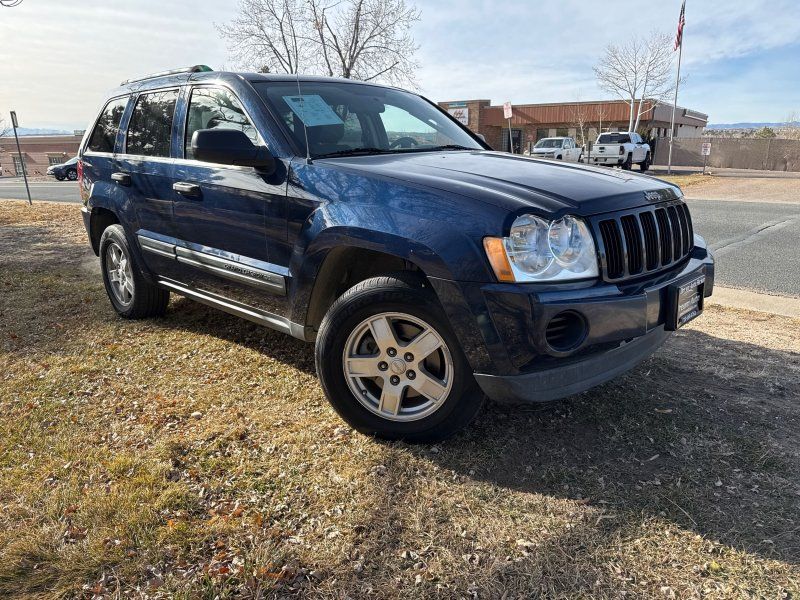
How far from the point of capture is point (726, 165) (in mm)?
38406

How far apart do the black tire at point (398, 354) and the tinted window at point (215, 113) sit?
1.20m

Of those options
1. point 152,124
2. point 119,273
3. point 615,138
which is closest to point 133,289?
point 119,273

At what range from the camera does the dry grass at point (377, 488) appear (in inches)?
80.9

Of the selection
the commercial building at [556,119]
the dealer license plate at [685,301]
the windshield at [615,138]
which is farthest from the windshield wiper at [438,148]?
the commercial building at [556,119]

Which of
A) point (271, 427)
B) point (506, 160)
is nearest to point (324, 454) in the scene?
point (271, 427)

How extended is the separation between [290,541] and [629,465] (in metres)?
1.56

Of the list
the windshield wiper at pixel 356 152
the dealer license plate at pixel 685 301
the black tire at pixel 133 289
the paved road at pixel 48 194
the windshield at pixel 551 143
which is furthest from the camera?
the windshield at pixel 551 143

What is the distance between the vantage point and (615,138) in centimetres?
2839

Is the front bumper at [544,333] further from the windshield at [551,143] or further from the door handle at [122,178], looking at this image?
the windshield at [551,143]

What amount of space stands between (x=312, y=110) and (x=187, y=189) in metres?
0.94

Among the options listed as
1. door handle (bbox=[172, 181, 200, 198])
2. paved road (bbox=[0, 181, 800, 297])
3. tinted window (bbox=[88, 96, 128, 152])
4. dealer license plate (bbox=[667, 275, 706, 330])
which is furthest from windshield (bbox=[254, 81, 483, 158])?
paved road (bbox=[0, 181, 800, 297])

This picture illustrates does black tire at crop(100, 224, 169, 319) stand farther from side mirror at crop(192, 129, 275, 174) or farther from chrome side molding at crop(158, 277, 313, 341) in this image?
side mirror at crop(192, 129, 275, 174)

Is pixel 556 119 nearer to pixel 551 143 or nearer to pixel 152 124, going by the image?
pixel 551 143

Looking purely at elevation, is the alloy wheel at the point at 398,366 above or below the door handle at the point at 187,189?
below
